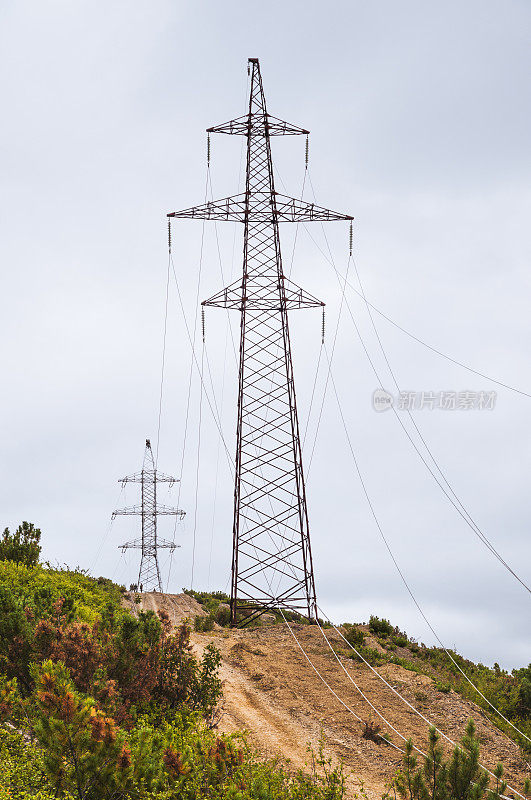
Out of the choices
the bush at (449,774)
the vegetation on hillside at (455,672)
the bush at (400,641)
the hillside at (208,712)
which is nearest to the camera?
the hillside at (208,712)

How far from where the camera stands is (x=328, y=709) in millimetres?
13633

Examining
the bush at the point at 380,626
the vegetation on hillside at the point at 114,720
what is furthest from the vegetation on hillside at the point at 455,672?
the vegetation on hillside at the point at 114,720

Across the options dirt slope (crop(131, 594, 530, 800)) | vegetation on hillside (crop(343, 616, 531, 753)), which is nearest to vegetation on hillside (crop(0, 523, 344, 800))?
dirt slope (crop(131, 594, 530, 800))

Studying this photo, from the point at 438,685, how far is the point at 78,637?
9773mm

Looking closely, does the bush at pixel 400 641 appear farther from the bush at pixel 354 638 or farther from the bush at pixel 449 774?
the bush at pixel 449 774

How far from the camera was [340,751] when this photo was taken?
446 inches

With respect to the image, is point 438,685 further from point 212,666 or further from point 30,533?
point 30,533

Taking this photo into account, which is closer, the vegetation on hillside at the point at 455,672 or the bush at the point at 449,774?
the bush at the point at 449,774

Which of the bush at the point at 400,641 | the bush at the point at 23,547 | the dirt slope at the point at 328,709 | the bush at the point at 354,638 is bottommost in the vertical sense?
the dirt slope at the point at 328,709

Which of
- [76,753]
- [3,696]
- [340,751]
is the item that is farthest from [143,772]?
[340,751]

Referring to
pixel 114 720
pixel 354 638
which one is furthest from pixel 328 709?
pixel 354 638

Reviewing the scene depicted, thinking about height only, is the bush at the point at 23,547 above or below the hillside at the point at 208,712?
above

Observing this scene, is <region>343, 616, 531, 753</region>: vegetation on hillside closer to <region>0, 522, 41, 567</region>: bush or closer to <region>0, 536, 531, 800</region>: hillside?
<region>0, 536, 531, 800</region>: hillside

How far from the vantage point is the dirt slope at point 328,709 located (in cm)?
1120
